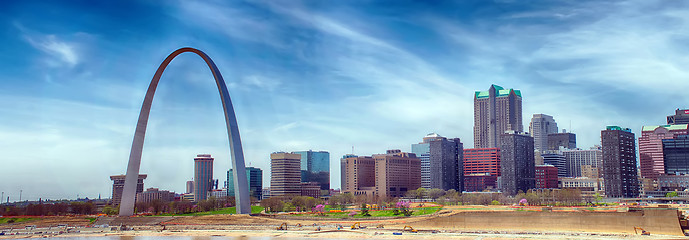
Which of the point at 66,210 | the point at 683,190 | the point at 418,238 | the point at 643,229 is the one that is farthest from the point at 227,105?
the point at 683,190

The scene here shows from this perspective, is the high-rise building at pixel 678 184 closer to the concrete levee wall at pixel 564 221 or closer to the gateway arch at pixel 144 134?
the concrete levee wall at pixel 564 221

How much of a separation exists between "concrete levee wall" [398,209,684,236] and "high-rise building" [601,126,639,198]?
118m

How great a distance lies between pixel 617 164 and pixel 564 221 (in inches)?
4735

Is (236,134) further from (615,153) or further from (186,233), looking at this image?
(615,153)

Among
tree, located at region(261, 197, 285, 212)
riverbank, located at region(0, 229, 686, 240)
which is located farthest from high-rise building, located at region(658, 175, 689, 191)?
riverbank, located at region(0, 229, 686, 240)

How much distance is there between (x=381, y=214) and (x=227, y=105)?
3151cm

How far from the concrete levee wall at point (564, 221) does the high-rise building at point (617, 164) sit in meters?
118

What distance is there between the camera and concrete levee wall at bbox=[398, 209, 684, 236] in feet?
211

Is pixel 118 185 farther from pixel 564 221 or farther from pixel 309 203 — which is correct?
pixel 564 221

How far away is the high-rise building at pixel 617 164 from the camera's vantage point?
177000mm

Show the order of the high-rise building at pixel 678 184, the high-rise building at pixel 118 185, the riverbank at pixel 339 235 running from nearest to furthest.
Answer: the riverbank at pixel 339 235 → the high-rise building at pixel 118 185 → the high-rise building at pixel 678 184

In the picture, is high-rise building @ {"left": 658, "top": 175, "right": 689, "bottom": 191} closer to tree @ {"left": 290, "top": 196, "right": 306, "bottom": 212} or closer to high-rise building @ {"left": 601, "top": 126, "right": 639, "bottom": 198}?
high-rise building @ {"left": 601, "top": 126, "right": 639, "bottom": 198}

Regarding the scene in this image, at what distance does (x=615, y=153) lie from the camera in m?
178

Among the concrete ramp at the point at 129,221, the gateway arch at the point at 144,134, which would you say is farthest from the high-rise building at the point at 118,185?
the gateway arch at the point at 144,134
